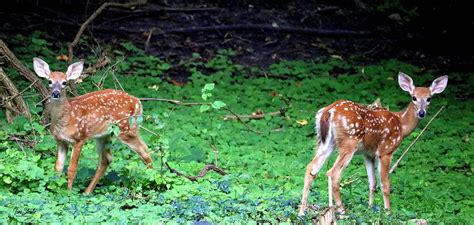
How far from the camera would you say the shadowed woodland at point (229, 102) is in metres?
9.75

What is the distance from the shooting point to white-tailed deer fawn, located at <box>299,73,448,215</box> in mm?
9984

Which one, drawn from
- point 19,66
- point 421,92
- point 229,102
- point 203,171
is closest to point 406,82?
point 421,92

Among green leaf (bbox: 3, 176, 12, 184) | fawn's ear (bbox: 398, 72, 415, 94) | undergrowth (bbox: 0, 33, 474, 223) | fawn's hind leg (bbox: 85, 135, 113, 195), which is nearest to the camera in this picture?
undergrowth (bbox: 0, 33, 474, 223)

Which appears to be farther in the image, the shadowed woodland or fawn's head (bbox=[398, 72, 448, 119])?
fawn's head (bbox=[398, 72, 448, 119])

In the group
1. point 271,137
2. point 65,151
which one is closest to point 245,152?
point 271,137

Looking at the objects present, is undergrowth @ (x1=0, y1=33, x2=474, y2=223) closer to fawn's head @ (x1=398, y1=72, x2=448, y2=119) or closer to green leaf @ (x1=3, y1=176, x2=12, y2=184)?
green leaf @ (x1=3, y1=176, x2=12, y2=184)

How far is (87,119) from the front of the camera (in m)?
10.4

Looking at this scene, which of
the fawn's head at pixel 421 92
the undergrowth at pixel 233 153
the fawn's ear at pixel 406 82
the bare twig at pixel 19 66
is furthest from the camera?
the bare twig at pixel 19 66

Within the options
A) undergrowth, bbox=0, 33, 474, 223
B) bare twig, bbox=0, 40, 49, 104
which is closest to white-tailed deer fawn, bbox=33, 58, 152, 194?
undergrowth, bbox=0, 33, 474, 223

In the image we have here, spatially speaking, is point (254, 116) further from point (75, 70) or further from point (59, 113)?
point (59, 113)

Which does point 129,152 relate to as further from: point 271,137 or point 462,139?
point 462,139

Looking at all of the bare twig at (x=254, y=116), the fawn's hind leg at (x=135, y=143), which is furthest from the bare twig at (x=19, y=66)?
the bare twig at (x=254, y=116)

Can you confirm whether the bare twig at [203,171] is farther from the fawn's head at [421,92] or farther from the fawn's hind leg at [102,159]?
the fawn's head at [421,92]

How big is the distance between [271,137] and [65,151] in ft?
11.8
